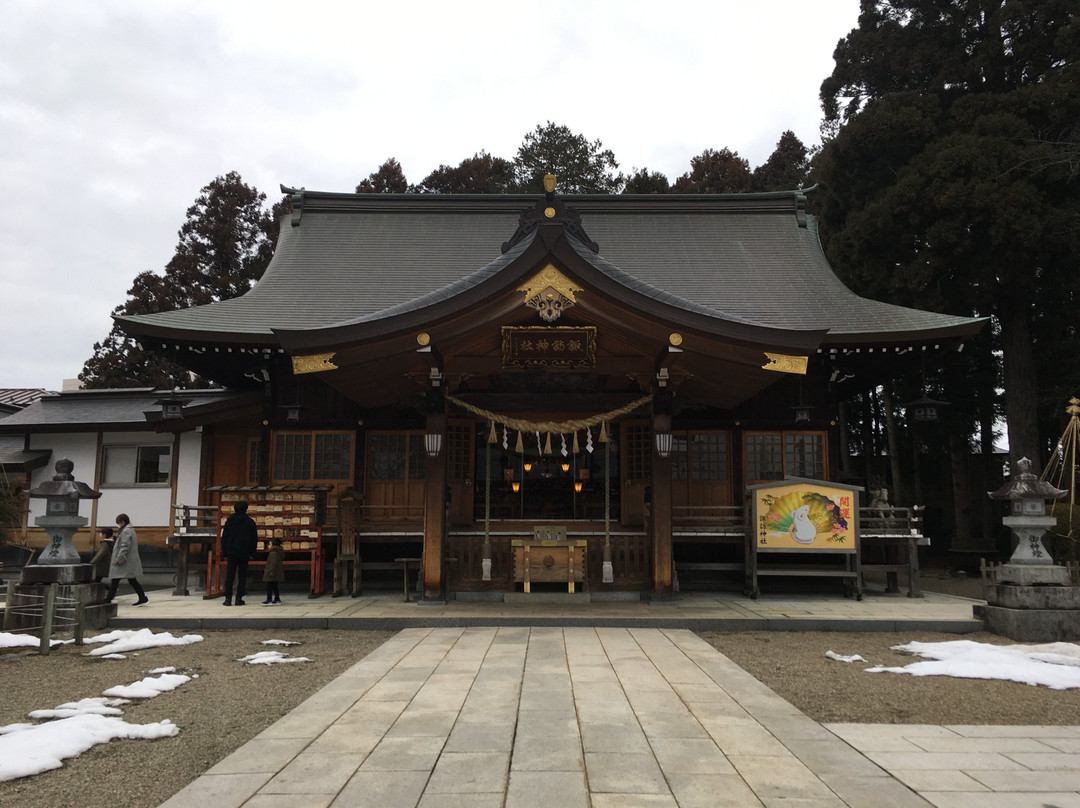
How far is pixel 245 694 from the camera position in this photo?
5.72 m

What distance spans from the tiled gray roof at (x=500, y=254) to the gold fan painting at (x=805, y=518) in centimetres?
271

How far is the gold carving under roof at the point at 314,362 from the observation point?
907 cm

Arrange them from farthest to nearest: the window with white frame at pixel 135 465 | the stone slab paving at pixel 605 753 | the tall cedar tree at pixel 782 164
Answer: the tall cedar tree at pixel 782 164 < the window with white frame at pixel 135 465 < the stone slab paving at pixel 605 753

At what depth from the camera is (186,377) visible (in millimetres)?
26562

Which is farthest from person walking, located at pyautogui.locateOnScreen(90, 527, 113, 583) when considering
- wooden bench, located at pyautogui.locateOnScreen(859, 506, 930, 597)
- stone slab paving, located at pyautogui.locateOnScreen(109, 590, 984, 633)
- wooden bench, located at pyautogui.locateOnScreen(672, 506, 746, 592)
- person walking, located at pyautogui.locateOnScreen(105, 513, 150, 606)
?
wooden bench, located at pyautogui.locateOnScreen(859, 506, 930, 597)

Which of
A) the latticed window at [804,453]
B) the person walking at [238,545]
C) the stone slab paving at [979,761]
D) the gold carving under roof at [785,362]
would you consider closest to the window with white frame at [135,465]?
the person walking at [238,545]

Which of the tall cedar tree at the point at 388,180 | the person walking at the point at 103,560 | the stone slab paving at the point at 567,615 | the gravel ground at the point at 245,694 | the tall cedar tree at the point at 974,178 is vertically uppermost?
the tall cedar tree at the point at 388,180

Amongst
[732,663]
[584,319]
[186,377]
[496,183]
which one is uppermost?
[496,183]

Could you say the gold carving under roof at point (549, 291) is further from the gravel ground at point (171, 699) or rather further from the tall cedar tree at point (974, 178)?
the tall cedar tree at point (974, 178)

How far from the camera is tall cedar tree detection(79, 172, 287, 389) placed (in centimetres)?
2620

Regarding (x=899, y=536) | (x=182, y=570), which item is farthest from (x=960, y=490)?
(x=182, y=570)

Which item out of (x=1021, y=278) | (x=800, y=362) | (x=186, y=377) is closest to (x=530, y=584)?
(x=800, y=362)

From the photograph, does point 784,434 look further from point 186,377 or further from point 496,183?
point 496,183

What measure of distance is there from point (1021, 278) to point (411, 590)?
14178mm
